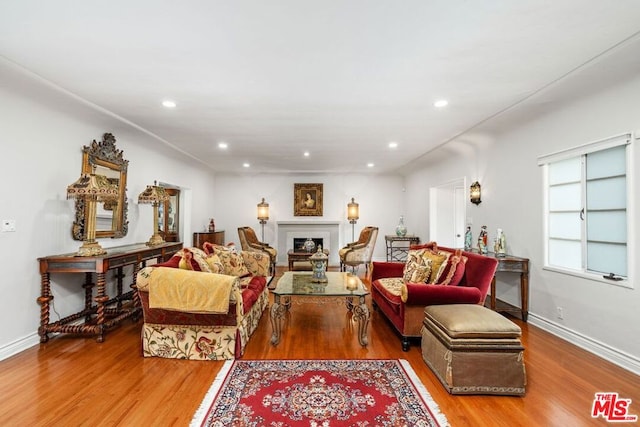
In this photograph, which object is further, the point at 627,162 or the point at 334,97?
the point at 334,97

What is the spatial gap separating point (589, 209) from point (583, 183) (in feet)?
0.89

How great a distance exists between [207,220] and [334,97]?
18.8ft

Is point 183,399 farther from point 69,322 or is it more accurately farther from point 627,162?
point 627,162

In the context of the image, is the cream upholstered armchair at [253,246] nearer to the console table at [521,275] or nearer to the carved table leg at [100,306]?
the carved table leg at [100,306]

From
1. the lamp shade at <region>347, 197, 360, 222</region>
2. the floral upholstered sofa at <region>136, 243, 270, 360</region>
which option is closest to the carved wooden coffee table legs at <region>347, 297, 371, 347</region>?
the floral upholstered sofa at <region>136, 243, 270, 360</region>

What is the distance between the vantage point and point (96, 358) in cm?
276

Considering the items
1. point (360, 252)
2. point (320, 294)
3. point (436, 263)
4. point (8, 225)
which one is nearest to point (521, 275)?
point (436, 263)

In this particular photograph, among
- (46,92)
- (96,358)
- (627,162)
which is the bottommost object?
(96,358)

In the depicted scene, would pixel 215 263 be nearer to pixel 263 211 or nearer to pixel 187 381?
pixel 187 381

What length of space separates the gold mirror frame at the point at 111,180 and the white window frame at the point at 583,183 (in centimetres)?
530

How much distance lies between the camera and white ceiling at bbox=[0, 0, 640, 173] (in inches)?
71.5

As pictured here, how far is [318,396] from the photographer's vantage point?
2.17 meters

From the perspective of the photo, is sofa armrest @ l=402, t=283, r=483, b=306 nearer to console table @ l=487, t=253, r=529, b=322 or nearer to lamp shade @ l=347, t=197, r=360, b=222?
console table @ l=487, t=253, r=529, b=322

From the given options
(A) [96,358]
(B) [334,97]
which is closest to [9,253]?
(A) [96,358]
